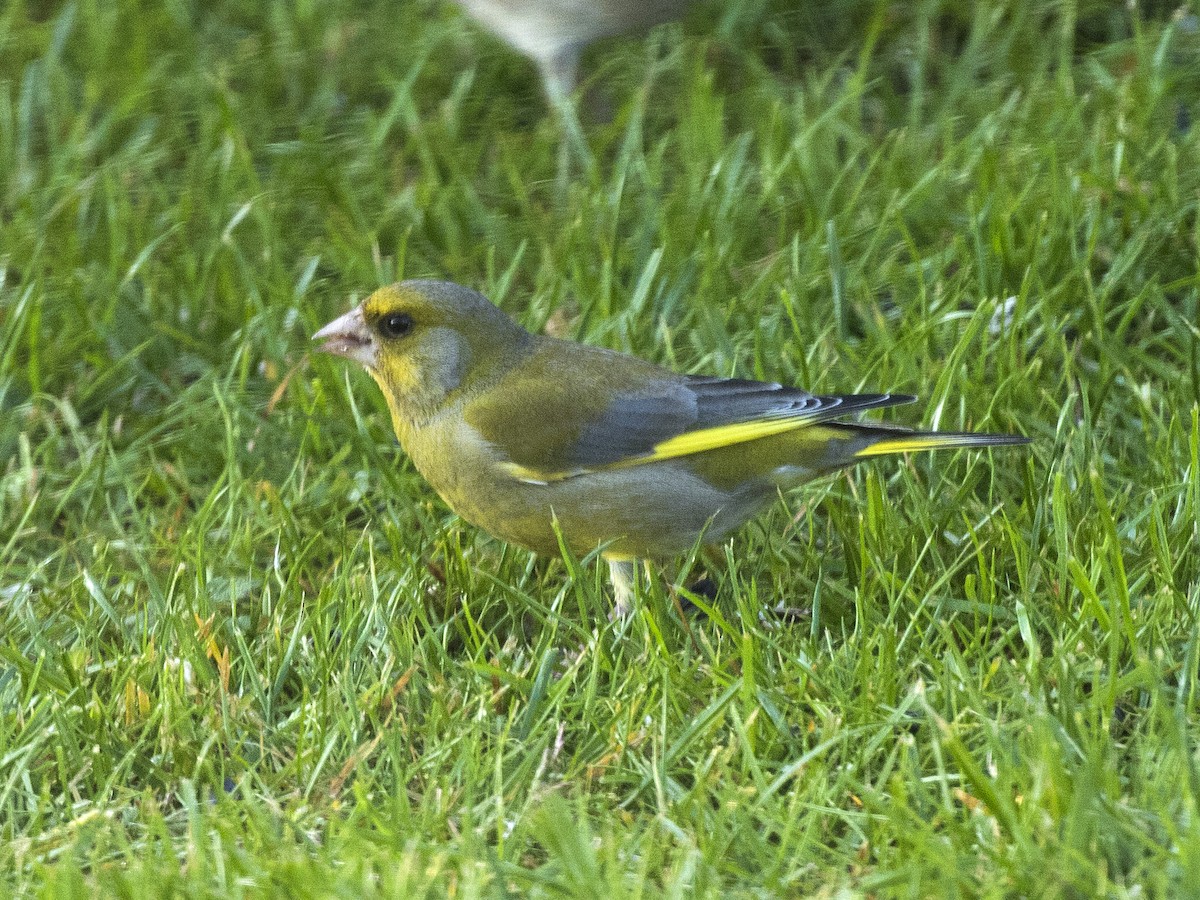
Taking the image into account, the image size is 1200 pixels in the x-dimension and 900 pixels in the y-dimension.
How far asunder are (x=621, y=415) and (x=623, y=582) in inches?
16.0

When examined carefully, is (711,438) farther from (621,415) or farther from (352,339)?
(352,339)

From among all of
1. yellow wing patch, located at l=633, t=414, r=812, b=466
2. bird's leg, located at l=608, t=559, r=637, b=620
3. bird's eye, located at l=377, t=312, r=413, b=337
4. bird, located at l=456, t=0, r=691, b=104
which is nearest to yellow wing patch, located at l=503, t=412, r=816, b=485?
yellow wing patch, located at l=633, t=414, r=812, b=466

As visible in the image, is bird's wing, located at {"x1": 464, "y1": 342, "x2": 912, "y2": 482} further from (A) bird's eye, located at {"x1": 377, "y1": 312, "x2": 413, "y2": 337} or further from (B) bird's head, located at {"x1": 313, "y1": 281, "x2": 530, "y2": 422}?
(A) bird's eye, located at {"x1": 377, "y1": 312, "x2": 413, "y2": 337}

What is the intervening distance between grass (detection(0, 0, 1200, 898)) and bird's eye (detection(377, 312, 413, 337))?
54cm

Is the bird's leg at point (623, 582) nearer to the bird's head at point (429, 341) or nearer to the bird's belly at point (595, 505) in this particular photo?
the bird's belly at point (595, 505)

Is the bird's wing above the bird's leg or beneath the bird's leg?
above

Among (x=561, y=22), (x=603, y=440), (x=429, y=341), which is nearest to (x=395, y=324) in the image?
(x=429, y=341)

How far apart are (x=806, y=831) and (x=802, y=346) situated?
6.71 ft

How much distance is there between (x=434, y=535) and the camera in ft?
14.6

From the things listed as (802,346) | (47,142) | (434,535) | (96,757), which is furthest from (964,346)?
(47,142)

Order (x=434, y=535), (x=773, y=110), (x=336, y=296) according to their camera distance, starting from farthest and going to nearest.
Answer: (x=773, y=110), (x=336, y=296), (x=434, y=535)

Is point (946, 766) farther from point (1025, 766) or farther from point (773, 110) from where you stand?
point (773, 110)

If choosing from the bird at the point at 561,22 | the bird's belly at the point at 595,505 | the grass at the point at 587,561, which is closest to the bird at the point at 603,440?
the bird's belly at the point at 595,505

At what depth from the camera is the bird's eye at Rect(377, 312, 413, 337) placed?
4238mm
